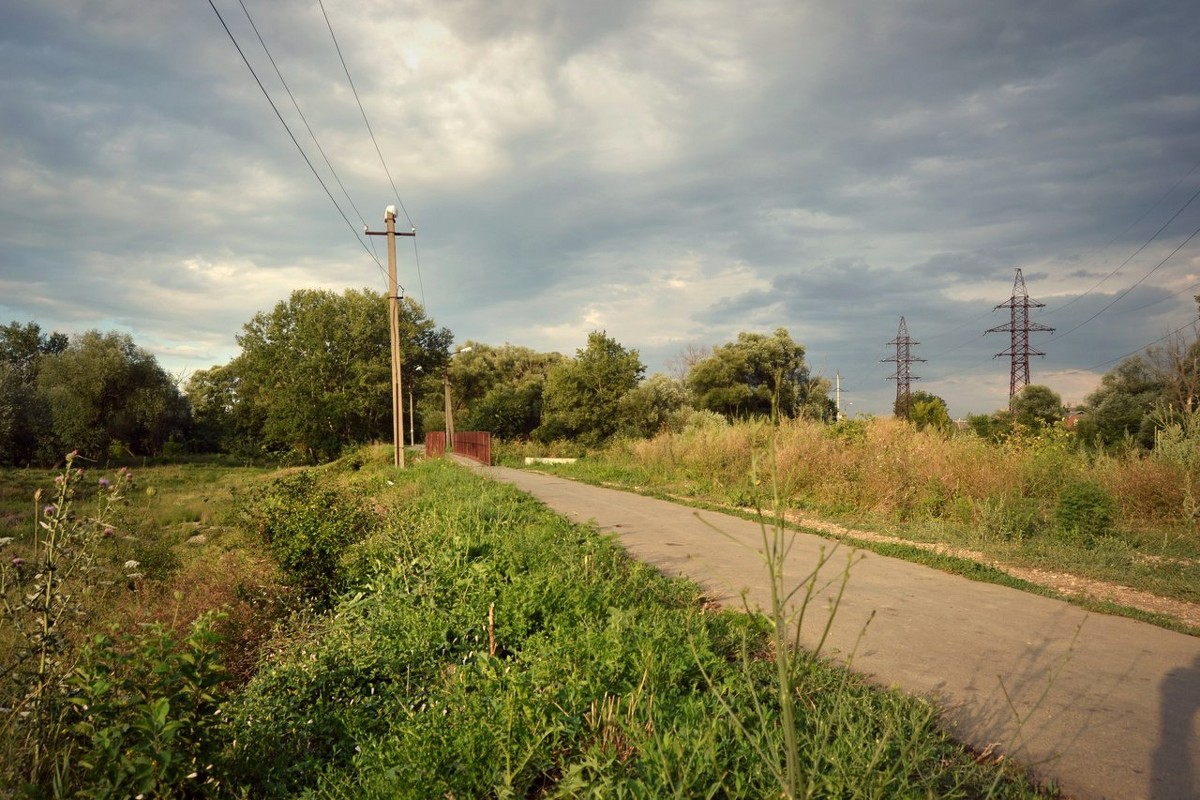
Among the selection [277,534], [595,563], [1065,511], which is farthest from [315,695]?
[1065,511]

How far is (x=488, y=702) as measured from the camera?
3555 mm

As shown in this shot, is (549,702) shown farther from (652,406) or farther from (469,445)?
(652,406)

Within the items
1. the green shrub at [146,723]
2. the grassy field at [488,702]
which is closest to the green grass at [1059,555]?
the grassy field at [488,702]

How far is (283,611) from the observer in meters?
7.25

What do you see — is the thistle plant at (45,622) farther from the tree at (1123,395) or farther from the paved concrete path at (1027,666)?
the tree at (1123,395)

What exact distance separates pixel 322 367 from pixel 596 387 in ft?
73.8

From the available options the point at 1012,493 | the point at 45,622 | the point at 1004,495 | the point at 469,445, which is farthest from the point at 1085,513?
the point at 469,445

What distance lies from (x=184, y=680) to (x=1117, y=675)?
17.8ft

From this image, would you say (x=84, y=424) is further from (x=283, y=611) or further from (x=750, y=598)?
(x=750, y=598)

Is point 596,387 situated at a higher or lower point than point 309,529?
higher

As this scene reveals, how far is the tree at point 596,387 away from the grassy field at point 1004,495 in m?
17.8

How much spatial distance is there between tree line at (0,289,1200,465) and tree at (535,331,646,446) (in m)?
0.06

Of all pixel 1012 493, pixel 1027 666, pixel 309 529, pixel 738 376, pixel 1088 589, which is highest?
pixel 738 376

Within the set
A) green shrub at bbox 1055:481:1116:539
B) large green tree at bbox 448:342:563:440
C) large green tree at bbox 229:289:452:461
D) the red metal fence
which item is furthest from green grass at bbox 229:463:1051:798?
large green tree at bbox 448:342:563:440
